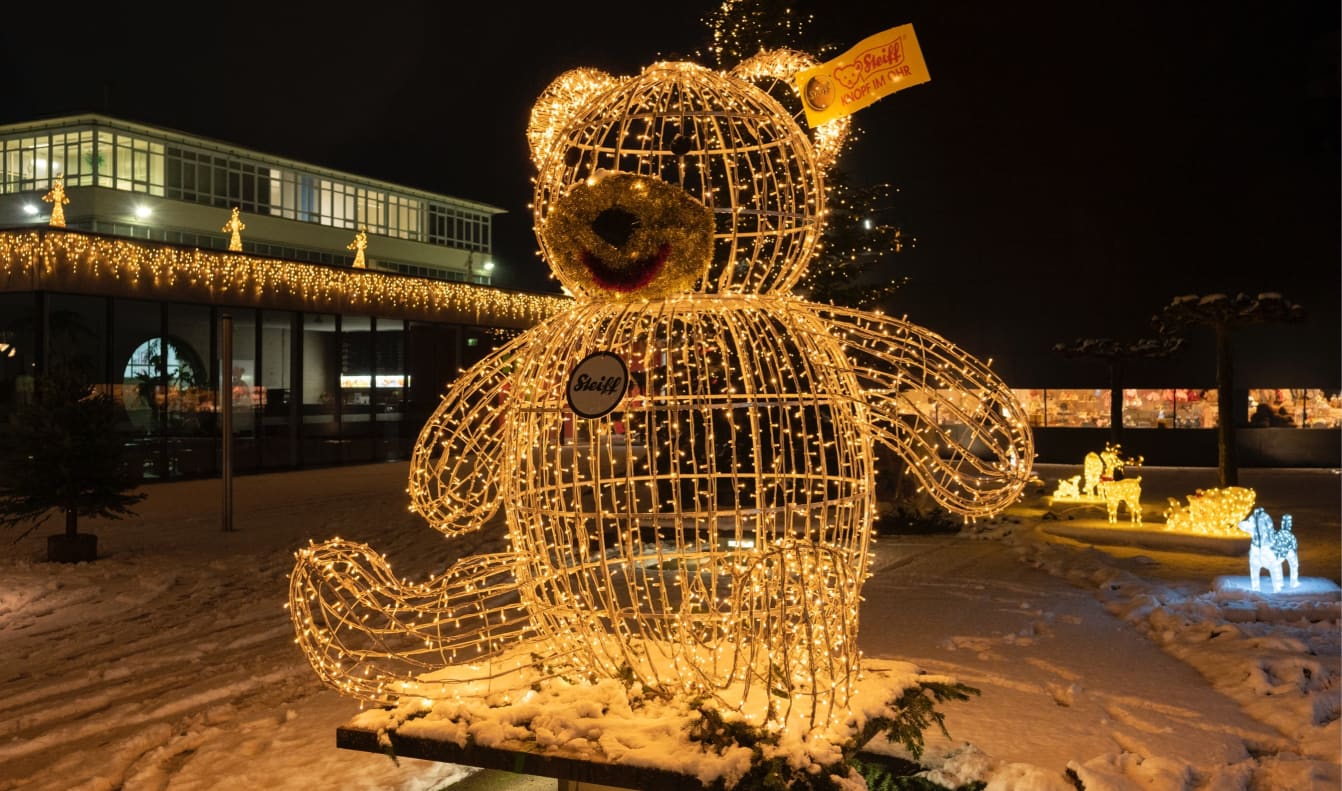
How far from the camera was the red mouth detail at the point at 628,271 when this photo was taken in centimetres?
420

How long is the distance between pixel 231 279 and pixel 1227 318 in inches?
708

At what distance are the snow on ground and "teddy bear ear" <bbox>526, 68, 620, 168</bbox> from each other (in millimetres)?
3055

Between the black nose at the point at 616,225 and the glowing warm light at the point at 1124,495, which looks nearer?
the black nose at the point at 616,225

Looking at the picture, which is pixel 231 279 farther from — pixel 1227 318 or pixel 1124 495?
pixel 1227 318

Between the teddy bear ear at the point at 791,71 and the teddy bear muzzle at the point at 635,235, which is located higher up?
the teddy bear ear at the point at 791,71

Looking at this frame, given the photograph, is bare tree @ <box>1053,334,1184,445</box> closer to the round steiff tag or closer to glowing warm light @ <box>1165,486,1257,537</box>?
glowing warm light @ <box>1165,486,1257,537</box>

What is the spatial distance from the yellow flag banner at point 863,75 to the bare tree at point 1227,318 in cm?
1034

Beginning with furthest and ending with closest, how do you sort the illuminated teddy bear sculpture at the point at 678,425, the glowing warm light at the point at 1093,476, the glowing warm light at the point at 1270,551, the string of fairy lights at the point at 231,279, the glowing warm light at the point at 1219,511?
the string of fairy lights at the point at 231,279, the glowing warm light at the point at 1093,476, the glowing warm light at the point at 1219,511, the glowing warm light at the point at 1270,551, the illuminated teddy bear sculpture at the point at 678,425

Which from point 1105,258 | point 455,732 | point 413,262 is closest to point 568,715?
point 455,732

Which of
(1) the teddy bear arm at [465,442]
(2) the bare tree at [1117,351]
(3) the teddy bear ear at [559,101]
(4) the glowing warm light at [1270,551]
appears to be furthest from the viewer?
(2) the bare tree at [1117,351]

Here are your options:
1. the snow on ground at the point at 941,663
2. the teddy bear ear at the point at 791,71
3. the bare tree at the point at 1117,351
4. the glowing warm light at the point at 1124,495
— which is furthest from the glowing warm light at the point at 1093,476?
the teddy bear ear at the point at 791,71

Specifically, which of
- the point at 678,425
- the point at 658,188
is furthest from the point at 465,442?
the point at 658,188

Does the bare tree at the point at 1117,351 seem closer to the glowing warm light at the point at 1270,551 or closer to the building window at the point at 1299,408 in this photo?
the building window at the point at 1299,408

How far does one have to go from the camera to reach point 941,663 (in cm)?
729
